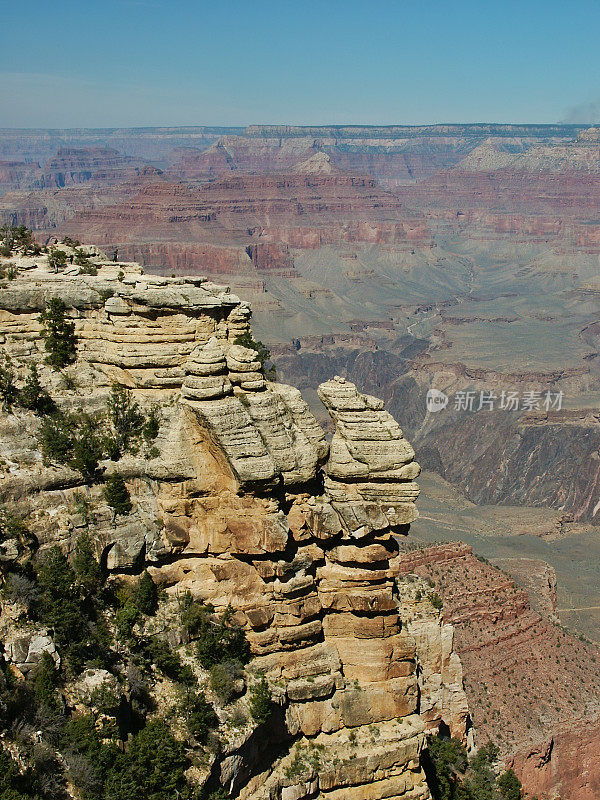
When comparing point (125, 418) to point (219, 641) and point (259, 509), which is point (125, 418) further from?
point (219, 641)

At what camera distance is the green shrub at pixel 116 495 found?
63.6 ft

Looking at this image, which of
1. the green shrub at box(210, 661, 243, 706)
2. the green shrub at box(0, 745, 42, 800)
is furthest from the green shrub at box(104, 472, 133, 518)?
the green shrub at box(0, 745, 42, 800)

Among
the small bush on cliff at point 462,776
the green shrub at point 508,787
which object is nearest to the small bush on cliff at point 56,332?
the small bush on cliff at point 462,776

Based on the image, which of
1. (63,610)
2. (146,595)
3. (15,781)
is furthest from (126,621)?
(15,781)

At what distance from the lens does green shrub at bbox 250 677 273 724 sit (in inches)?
725

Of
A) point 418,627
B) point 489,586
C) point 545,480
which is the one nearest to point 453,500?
point 545,480

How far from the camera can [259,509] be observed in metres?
19.5

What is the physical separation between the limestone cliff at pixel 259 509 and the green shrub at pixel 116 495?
0.19 metres

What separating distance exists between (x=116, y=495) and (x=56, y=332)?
4.80 metres

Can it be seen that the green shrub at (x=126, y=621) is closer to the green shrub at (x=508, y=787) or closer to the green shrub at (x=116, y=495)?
the green shrub at (x=116, y=495)

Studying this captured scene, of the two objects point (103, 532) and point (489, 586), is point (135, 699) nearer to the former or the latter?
point (103, 532)

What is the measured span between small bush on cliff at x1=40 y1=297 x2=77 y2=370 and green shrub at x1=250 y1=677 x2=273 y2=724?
9.77 metres

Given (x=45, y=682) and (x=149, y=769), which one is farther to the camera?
(x=149, y=769)

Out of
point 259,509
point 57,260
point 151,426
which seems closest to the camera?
point 259,509
